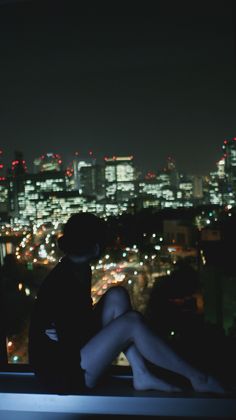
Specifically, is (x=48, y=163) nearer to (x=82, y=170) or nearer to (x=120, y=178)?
(x=82, y=170)

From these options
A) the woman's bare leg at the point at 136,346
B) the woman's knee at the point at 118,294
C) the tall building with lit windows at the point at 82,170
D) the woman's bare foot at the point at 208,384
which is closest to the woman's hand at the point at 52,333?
the woman's bare leg at the point at 136,346

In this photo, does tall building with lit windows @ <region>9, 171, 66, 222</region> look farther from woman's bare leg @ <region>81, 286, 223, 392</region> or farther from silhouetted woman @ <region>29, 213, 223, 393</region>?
woman's bare leg @ <region>81, 286, 223, 392</region>

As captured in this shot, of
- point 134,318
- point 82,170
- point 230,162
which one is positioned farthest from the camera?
point 82,170

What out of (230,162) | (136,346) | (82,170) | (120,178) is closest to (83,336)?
(136,346)

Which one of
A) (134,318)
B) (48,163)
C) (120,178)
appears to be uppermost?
(48,163)

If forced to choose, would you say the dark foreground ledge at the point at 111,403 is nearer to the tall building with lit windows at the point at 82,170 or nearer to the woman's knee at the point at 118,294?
the woman's knee at the point at 118,294

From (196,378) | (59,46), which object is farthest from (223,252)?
(196,378)
